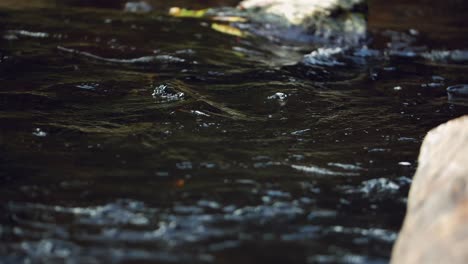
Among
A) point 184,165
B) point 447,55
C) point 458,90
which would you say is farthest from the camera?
point 447,55

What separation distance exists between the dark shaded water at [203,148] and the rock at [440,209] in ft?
1.05

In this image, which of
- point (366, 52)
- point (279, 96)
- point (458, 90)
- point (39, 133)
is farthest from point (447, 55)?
point (39, 133)

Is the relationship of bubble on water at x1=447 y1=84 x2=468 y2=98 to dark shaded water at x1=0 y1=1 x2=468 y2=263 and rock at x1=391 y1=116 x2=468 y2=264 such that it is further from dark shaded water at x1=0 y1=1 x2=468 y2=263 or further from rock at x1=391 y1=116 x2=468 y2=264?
rock at x1=391 y1=116 x2=468 y2=264

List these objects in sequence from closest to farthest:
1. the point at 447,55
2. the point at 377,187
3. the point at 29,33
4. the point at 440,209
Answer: the point at 440,209 → the point at 377,187 → the point at 29,33 → the point at 447,55

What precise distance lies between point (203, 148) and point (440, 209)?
7.32ft

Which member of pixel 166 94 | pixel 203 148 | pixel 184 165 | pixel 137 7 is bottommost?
pixel 184 165

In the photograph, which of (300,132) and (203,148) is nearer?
(203,148)

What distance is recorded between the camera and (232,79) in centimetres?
760

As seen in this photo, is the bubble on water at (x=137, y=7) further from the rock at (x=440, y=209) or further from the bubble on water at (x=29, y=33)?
the rock at (x=440, y=209)

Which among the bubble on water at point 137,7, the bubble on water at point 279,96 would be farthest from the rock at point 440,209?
the bubble on water at point 137,7

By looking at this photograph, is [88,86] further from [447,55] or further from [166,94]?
[447,55]

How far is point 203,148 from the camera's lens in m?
4.89

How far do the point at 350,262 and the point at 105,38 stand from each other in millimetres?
7165

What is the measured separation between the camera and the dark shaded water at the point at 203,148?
3.50m
